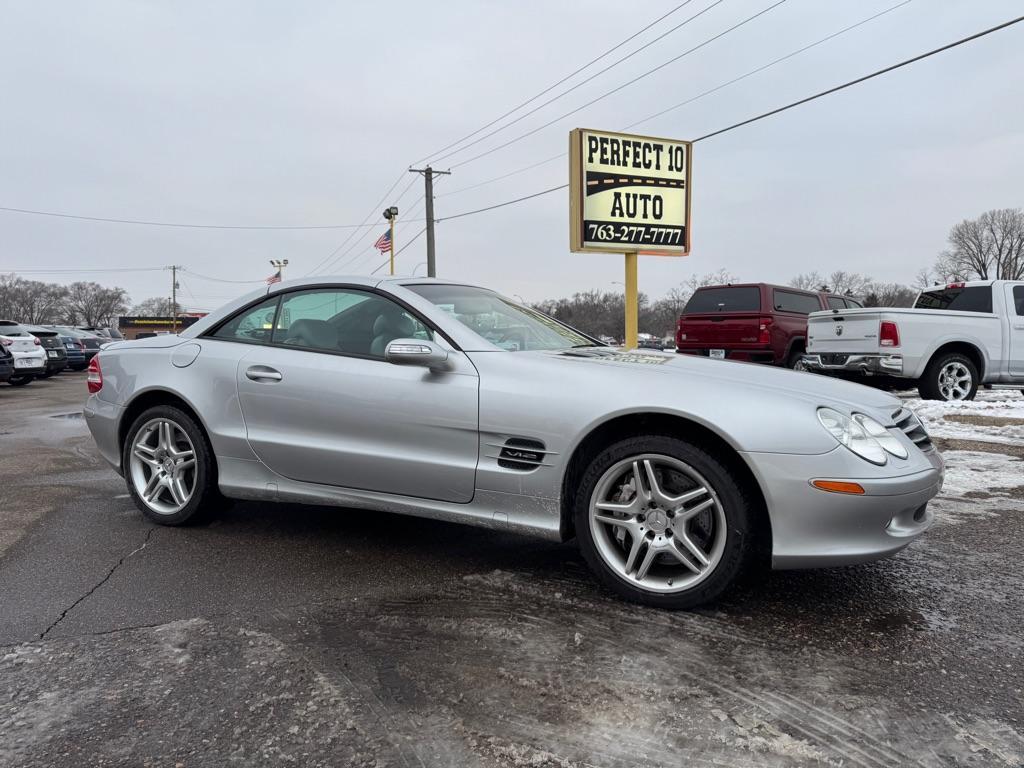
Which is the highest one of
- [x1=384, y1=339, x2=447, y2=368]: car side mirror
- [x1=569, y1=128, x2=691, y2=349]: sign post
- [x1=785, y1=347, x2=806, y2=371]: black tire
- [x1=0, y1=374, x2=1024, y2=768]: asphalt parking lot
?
[x1=569, y1=128, x2=691, y2=349]: sign post

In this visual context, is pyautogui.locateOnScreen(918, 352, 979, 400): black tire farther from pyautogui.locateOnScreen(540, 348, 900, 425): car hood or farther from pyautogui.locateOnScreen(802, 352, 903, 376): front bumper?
pyautogui.locateOnScreen(540, 348, 900, 425): car hood

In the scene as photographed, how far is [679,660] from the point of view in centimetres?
242

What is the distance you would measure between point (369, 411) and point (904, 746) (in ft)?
7.98

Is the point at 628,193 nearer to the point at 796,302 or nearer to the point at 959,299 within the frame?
the point at 796,302

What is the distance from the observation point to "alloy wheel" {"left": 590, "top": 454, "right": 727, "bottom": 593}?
9.09 feet

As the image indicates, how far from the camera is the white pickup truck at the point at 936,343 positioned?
31.5 ft

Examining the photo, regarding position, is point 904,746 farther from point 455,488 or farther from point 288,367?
point 288,367

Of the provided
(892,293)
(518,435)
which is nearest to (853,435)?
(518,435)

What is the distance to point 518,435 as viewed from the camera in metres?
3.05

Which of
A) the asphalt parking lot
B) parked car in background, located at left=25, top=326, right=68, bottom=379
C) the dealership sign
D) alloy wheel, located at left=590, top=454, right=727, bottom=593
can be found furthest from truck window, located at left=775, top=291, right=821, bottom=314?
parked car in background, located at left=25, top=326, right=68, bottom=379

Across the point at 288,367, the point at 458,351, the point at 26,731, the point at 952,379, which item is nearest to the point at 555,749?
the point at 26,731

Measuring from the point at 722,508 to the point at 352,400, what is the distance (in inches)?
70.3

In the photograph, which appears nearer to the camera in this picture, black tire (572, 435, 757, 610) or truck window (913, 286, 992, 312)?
black tire (572, 435, 757, 610)

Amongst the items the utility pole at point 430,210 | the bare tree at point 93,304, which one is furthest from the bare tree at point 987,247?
the bare tree at point 93,304
